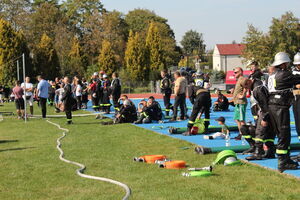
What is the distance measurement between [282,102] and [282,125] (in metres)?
0.38

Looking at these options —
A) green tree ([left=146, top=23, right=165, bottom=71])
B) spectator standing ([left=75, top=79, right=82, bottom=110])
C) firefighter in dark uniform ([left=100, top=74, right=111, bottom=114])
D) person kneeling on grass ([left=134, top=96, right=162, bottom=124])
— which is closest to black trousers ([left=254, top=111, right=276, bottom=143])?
person kneeling on grass ([left=134, top=96, right=162, bottom=124])

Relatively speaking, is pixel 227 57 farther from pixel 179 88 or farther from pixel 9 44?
pixel 179 88

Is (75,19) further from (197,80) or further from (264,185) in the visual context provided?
(264,185)

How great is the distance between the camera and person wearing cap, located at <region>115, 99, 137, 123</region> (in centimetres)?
1777

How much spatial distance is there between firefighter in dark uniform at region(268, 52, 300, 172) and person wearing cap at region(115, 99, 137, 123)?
33.7 ft

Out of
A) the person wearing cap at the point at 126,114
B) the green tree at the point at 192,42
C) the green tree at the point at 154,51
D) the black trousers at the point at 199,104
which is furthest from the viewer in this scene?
the green tree at the point at 192,42

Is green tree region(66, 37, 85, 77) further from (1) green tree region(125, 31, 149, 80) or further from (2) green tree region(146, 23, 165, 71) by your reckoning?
(2) green tree region(146, 23, 165, 71)

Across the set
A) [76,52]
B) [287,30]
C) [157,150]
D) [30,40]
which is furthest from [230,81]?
[157,150]

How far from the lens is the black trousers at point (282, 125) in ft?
25.6

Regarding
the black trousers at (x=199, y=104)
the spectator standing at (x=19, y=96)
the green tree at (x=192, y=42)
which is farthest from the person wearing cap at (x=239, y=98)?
the green tree at (x=192, y=42)

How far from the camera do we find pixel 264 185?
7.07 m

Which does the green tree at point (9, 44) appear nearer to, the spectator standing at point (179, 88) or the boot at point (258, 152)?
the spectator standing at point (179, 88)

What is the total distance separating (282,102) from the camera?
7.80 metres

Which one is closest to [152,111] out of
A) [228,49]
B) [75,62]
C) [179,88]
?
[179,88]
